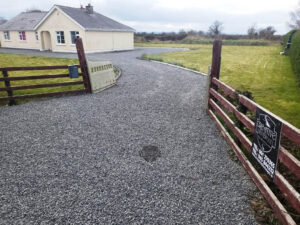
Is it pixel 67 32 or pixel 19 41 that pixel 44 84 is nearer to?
pixel 67 32

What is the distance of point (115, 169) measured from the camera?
4371 millimetres

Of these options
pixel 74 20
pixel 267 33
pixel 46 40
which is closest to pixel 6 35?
pixel 46 40

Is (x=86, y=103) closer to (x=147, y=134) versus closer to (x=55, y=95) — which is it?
(x=55, y=95)

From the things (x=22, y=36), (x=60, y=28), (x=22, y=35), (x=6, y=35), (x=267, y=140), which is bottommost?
(x=267, y=140)

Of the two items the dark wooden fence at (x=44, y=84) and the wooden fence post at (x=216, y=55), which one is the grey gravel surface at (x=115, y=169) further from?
the wooden fence post at (x=216, y=55)

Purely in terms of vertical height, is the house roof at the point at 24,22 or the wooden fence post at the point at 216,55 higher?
the house roof at the point at 24,22

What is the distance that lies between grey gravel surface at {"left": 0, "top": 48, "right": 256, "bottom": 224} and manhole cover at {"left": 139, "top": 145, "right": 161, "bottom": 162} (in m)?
0.10

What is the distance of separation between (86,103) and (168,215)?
6.25m

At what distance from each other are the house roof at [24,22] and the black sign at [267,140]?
1373 inches

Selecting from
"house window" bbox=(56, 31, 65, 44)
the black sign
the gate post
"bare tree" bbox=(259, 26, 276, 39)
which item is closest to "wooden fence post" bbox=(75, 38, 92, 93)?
the gate post

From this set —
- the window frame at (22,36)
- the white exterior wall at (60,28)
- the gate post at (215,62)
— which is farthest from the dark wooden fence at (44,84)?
the window frame at (22,36)

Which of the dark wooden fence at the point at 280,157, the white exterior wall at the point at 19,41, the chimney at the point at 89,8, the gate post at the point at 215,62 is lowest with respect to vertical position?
the dark wooden fence at the point at 280,157

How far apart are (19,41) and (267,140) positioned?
3884 centimetres

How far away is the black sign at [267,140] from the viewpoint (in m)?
3.19
